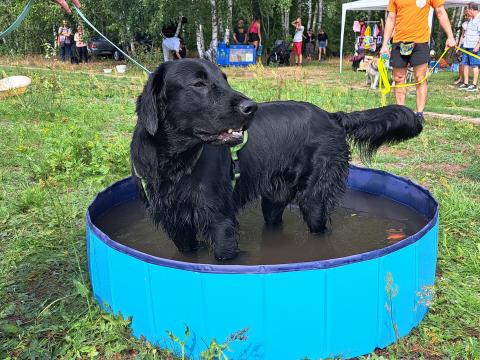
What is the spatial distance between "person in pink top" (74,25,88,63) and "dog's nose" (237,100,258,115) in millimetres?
20611

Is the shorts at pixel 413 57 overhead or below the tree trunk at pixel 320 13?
below

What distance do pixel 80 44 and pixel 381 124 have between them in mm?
20536

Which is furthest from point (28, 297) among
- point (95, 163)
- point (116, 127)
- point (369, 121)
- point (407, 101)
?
point (407, 101)

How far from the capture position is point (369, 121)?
11.2 ft

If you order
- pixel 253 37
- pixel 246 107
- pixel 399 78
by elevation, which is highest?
pixel 253 37

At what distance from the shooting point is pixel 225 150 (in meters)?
2.88

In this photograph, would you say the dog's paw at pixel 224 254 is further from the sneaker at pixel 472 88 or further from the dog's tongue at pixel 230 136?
the sneaker at pixel 472 88

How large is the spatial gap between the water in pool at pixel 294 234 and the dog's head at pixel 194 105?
3.13 ft

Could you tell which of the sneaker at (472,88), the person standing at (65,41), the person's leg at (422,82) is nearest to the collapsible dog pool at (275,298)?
the person's leg at (422,82)

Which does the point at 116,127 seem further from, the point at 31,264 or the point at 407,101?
the point at 407,101

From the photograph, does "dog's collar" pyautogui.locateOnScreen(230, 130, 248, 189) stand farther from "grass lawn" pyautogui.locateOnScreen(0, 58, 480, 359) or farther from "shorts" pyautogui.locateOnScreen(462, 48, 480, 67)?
"shorts" pyautogui.locateOnScreen(462, 48, 480, 67)

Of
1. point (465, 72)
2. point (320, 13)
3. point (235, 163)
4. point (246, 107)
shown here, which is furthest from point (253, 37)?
point (246, 107)

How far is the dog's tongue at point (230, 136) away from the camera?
2451mm

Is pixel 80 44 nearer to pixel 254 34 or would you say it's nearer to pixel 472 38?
pixel 254 34
